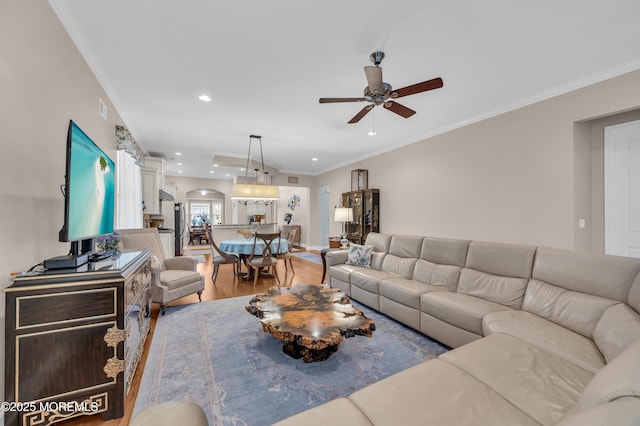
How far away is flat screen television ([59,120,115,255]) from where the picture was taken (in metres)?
1.49

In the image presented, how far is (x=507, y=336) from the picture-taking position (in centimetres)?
175

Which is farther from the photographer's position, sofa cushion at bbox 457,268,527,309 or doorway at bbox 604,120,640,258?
doorway at bbox 604,120,640,258

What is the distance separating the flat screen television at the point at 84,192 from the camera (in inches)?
58.8

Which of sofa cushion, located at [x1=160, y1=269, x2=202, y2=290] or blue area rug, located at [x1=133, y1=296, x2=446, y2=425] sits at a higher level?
sofa cushion, located at [x1=160, y1=269, x2=202, y2=290]

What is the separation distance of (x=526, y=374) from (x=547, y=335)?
2.14 ft

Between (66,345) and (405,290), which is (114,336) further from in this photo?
(405,290)

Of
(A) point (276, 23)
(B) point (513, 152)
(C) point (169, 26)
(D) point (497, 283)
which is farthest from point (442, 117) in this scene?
(C) point (169, 26)

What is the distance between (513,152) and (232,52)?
3826 mm

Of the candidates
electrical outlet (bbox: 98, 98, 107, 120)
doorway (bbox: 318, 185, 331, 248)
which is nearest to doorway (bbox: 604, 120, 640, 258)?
electrical outlet (bbox: 98, 98, 107, 120)

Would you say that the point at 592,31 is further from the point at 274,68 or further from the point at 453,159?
the point at 274,68

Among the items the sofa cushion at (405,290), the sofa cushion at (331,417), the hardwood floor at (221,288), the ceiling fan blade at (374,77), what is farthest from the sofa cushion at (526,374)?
the ceiling fan blade at (374,77)

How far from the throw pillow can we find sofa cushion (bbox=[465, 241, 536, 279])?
54.6 inches

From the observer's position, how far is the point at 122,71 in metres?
2.71

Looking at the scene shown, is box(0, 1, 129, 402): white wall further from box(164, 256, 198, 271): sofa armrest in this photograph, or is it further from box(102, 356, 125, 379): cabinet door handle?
box(164, 256, 198, 271): sofa armrest
